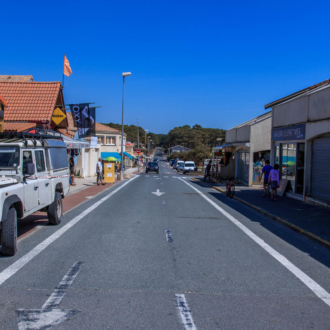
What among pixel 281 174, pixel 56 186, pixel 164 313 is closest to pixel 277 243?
pixel 164 313

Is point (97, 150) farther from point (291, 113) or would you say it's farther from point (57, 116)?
point (291, 113)

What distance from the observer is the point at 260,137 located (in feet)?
77.5

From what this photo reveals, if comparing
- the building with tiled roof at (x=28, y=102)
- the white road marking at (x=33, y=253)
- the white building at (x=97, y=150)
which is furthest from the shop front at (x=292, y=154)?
the white building at (x=97, y=150)

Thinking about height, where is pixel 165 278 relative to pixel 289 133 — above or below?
below

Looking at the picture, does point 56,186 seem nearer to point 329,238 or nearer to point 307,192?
point 329,238

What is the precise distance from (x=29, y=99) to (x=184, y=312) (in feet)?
62.5

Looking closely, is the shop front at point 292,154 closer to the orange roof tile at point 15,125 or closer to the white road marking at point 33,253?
the white road marking at point 33,253

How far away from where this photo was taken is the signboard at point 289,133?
1588 centimetres

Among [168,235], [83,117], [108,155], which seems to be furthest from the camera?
[108,155]

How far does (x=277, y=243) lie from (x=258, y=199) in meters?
8.21

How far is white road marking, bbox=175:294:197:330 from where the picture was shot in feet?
13.4

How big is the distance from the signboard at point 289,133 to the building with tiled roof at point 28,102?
38.1ft

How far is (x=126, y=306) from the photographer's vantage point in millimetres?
4570

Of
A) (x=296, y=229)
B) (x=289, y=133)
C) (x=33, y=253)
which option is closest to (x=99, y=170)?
(x=289, y=133)
